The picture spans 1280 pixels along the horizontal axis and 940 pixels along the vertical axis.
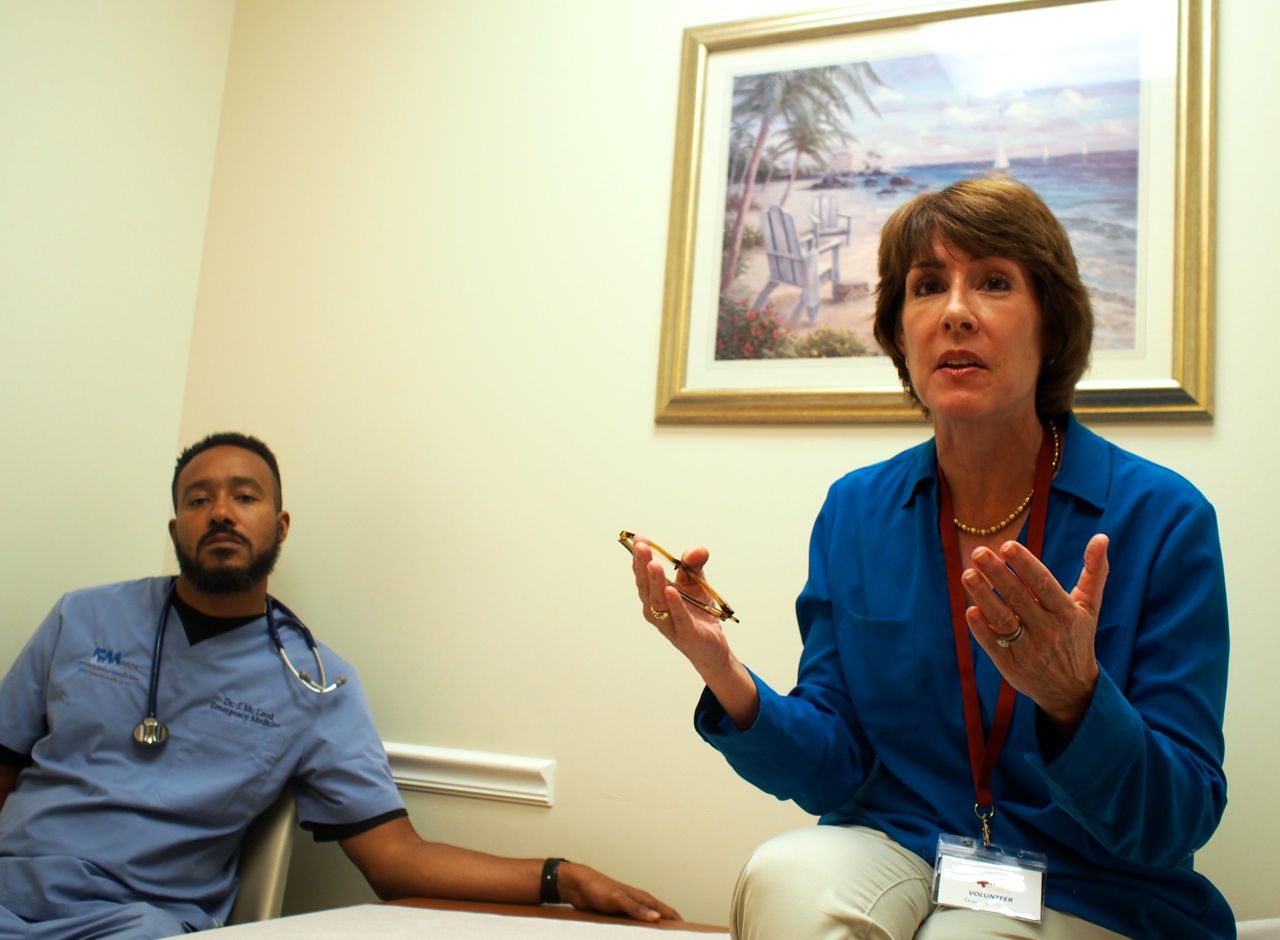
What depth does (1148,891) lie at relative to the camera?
121cm

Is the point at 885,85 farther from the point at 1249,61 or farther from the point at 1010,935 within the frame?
the point at 1010,935

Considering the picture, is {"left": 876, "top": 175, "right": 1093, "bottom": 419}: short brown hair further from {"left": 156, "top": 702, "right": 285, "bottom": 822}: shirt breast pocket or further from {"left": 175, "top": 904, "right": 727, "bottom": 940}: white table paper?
{"left": 156, "top": 702, "right": 285, "bottom": 822}: shirt breast pocket

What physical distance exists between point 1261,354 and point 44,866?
7.39 feet

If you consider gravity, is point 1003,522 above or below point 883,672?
above

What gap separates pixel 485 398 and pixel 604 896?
1099 millimetres

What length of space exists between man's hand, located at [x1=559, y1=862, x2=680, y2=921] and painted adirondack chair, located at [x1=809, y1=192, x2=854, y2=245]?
1.33 metres

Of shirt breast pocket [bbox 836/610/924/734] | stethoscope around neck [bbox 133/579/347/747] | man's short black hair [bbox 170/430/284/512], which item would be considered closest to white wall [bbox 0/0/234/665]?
man's short black hair [bbox 170/430/284/512]

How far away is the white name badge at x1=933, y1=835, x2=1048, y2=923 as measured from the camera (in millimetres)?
1150

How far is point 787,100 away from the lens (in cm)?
235

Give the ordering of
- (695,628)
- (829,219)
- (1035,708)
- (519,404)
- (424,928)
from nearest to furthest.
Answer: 1. (1035,708)
2. (695,628)
3. (424,928)
4. (829,219)
5. (519,404)

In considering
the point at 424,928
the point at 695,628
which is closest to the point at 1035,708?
the point at 695,628

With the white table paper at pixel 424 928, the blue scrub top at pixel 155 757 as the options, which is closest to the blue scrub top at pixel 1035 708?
the white table paper at pixel 424 928

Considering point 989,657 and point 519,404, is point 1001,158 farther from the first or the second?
point 989,657

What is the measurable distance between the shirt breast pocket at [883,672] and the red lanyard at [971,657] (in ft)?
0.21
